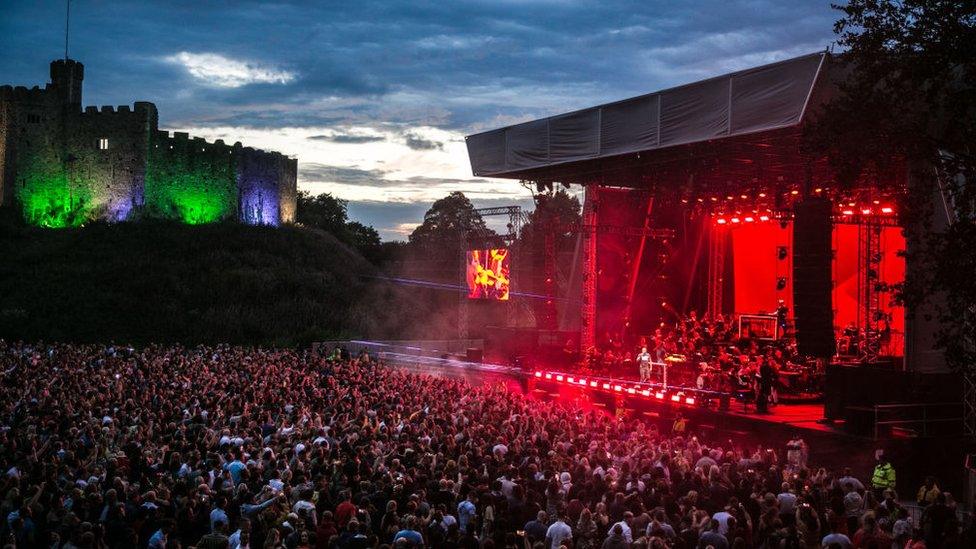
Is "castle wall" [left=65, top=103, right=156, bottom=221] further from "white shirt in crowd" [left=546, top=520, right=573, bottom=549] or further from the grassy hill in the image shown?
"white shirt in crowd" [left=546, top=520, right=573, bottom=549]

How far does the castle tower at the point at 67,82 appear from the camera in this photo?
2125 inches

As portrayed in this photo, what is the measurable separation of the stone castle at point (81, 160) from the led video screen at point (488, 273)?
33.5 meters

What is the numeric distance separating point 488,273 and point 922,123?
17.4 meters

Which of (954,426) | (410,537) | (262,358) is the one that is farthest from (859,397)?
(262,358)

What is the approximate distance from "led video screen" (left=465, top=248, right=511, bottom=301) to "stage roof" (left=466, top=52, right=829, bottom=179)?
3.04 m

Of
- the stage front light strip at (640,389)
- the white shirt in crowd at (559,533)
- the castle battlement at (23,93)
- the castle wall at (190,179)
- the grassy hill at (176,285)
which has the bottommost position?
the white shirt in crowd at (559,533)

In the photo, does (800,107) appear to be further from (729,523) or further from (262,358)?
(262,358)

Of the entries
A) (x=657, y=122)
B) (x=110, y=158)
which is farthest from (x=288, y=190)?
(x=657, y=122)

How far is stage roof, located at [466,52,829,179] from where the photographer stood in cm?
1551

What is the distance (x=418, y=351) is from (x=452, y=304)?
20024 millimetres

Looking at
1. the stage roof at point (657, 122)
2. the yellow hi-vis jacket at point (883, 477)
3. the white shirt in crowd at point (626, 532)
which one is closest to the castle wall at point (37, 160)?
the stage roof at point (657, 122)

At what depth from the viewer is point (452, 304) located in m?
49.5

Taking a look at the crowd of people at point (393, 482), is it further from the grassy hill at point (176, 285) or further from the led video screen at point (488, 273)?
the grassy hill at point (176, 285)

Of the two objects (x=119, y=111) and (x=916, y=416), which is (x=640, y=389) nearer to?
(x=916, y=416)
